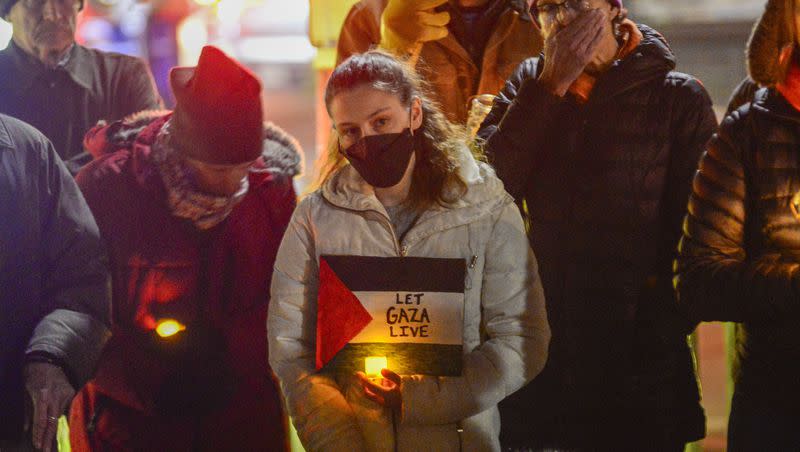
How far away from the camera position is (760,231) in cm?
304

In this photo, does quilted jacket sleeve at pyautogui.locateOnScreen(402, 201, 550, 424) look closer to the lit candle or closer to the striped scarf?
the lit candle

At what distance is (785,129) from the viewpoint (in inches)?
118

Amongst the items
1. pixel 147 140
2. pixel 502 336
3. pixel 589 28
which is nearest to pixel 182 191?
pixel 147 140

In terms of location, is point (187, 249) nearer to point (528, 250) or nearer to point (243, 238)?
point (243, 238)

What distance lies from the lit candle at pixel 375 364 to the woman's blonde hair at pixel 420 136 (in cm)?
45

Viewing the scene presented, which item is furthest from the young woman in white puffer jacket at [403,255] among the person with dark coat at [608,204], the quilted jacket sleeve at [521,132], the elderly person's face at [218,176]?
the elderly person's face at [218,176]

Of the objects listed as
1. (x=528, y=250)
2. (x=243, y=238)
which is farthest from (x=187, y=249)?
(x=528, y=250)

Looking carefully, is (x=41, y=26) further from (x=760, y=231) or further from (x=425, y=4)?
(x=760, y=231)

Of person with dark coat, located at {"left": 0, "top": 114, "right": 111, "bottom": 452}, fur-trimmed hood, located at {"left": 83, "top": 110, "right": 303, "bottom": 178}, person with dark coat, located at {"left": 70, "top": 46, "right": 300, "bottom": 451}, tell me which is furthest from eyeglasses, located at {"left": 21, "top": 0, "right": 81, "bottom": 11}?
person with dark coat, located at {"left": 0, "top": 114, "right": 111, "bottom": 452}

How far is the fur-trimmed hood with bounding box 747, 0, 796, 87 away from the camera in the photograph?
3035 millimetres

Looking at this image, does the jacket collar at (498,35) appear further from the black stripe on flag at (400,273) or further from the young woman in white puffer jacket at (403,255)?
Result: the black stripe on flag at (400,273)

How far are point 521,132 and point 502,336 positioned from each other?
2.39ft

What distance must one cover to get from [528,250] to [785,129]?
82cm

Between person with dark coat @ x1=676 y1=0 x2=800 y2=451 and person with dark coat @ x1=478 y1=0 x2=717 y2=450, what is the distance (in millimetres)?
337
